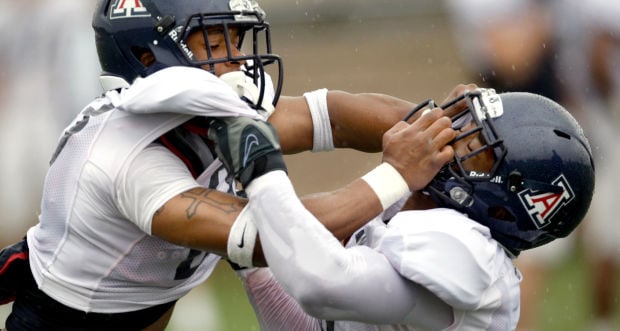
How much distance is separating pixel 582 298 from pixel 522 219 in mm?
3785

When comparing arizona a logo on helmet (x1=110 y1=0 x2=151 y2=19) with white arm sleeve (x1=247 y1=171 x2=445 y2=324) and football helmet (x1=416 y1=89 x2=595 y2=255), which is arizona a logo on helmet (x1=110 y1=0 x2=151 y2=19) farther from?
football helmet (x1=416 y1=89 x2=595 y2=255)

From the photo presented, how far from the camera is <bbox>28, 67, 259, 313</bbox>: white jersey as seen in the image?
2.57 m

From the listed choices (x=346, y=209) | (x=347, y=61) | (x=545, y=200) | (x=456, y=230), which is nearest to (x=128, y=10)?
(x=346, y=209)

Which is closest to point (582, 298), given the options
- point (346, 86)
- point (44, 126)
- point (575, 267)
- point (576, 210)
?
point (575, 267)

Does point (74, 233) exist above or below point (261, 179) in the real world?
below

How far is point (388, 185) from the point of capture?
265cm

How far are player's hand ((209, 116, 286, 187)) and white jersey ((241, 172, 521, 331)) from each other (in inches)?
1.2

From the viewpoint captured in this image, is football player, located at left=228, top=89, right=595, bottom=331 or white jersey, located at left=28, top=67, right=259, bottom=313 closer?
football player, located at left=228, top=89, right=595, bottom=331

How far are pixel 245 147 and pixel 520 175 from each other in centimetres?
65

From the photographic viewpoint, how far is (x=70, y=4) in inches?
261

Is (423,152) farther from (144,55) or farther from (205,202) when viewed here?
(144,55)

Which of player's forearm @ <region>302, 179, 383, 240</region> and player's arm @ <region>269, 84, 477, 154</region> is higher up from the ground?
player's forearm @ <region>302, 179, 383, 240</region>

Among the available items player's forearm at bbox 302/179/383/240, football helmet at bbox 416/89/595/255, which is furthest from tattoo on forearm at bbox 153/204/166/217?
football helmet at bbox 416/89/595/255

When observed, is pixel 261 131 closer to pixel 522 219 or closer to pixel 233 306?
pixel 522 219
